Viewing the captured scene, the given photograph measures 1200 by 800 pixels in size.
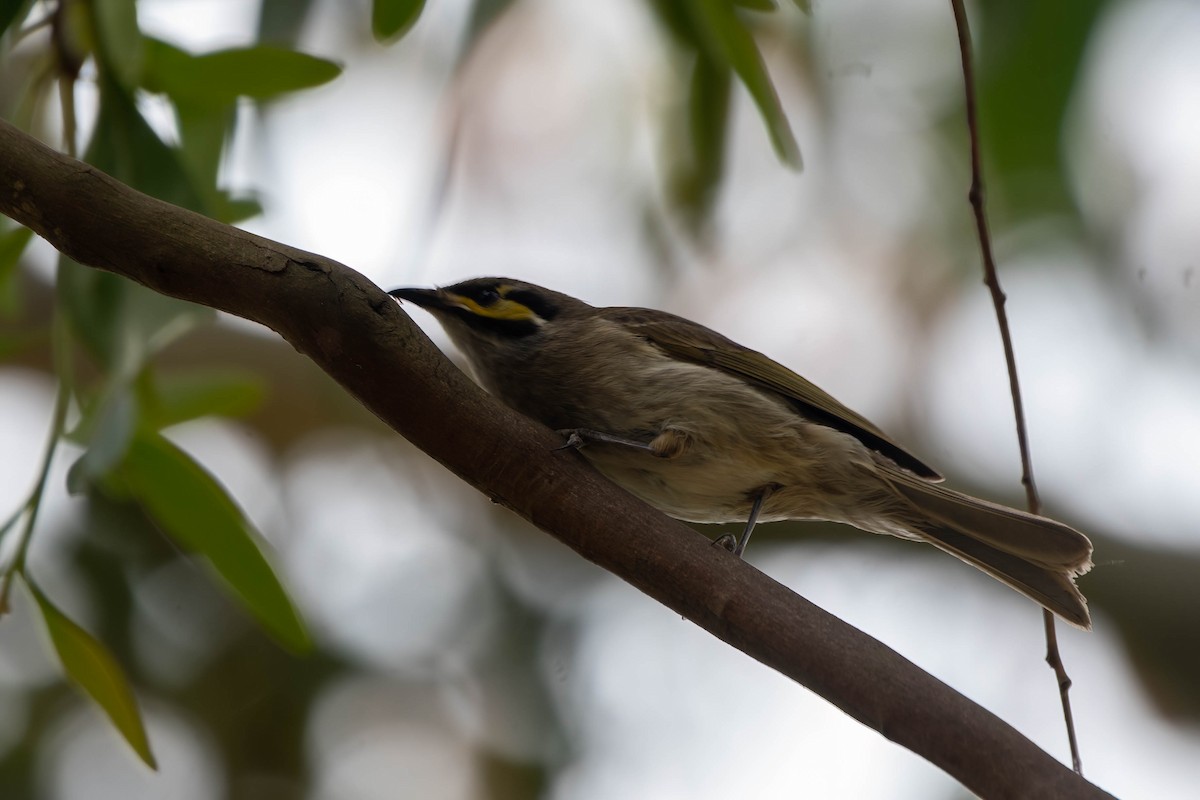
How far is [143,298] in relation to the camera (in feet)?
10.4

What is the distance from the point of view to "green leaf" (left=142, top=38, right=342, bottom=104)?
3.30m

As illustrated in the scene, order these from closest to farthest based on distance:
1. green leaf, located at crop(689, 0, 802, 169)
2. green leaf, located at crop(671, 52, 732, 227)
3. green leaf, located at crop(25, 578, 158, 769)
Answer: green leaf, located at crop(25, 578, 158, 769) → green leaf, located at crop(689, 0, 802, 169) → green leaf, located at crop(671, 52, 732, 227)

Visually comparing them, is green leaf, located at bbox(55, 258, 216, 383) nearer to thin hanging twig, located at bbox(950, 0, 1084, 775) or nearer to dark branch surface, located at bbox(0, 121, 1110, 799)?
dark branch surface, located at bbox(0, 121, 1110, 799)

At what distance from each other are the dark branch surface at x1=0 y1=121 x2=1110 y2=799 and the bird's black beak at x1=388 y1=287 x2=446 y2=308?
1.48m

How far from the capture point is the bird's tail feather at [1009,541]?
343cm

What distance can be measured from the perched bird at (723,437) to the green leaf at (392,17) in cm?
92

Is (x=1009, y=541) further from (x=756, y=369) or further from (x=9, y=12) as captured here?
(x=9, y=12)

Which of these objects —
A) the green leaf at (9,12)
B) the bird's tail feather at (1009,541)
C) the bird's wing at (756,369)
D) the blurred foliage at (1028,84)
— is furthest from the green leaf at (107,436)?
the blurred foliage at (1028,84)

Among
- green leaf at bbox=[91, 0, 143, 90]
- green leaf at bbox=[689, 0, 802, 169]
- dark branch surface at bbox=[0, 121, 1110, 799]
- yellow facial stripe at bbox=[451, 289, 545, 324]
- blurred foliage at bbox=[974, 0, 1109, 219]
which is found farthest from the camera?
blurred foliage at bbox=[974, 0, 1109, 219]

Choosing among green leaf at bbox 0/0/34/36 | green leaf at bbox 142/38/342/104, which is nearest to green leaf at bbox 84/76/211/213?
green leaf at bbox 142/38/342/104

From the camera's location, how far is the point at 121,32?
2928mm

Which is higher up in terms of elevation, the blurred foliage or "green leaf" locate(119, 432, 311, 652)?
the blurred foliage

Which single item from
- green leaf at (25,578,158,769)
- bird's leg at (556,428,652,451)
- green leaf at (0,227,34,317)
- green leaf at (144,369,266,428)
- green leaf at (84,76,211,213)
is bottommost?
green leaf at (25,578,158,769)

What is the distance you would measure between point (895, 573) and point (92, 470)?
4676mm
